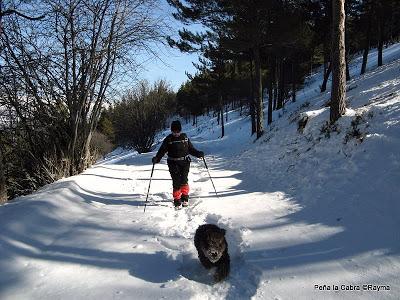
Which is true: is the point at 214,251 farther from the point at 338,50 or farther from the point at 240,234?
the point at 338,50

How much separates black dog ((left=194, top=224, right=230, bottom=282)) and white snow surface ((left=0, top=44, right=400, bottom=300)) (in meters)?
0.13

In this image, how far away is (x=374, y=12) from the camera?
24938 mm

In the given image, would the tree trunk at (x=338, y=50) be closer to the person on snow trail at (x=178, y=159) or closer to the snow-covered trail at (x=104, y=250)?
the person on snow trail at (x=178, y=159)

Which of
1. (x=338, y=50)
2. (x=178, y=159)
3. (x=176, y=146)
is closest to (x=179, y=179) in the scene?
(x=178, y=159)

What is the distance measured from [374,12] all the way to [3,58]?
2428 centimetres

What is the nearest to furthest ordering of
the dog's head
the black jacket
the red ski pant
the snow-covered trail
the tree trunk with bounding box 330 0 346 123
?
the snow-covered trail
the dog's head
the red ski pant
the black jacket
the tree trunk with bounding box 330 0 346 123

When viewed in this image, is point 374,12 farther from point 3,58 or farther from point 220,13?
point 3,58

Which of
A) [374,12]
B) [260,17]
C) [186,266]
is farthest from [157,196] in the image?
[374,12]

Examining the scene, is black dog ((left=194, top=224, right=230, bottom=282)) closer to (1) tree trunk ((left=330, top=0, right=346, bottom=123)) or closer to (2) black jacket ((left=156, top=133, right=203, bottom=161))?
(2) black jacket ((left=156, top=133, right=203, bottom=161))

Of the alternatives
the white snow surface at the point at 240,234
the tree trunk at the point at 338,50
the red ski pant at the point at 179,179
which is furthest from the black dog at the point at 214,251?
the tree trunk at the point at 338,50

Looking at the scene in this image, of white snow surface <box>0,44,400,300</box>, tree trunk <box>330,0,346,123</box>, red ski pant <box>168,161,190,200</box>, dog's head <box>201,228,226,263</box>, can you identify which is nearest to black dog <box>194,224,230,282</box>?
dog's head <box>201,228,226,263</box>

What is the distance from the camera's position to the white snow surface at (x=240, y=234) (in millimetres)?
3742

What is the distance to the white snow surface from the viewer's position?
3.74 metres

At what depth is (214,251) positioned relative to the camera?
394cm
